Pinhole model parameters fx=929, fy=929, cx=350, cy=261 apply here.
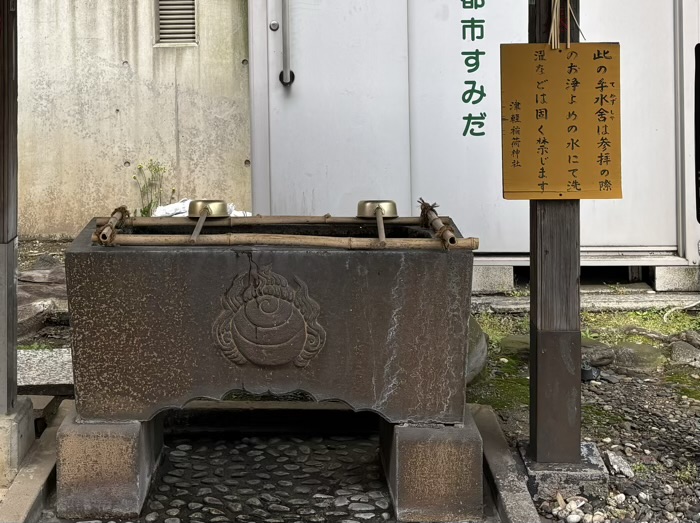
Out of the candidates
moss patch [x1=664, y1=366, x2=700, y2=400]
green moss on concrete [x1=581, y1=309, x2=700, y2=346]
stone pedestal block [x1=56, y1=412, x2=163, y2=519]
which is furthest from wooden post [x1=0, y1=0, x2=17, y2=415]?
green moss on concrete [x1=581, y1=309, x2=700, y2=346]

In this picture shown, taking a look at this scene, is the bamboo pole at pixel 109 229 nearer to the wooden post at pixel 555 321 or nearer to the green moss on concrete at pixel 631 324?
the wooden post at pixel 555 321

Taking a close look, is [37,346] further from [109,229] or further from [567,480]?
[567,480]

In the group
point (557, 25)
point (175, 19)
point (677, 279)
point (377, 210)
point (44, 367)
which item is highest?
point (175, 19)

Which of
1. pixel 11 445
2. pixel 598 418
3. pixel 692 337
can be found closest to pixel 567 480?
pixel 598 418

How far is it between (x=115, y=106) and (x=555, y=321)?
6.33 meters

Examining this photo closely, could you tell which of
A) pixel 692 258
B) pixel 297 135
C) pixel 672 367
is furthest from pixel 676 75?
pixel 297 135

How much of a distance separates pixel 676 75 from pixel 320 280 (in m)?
4.30

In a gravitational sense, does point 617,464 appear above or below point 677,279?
below

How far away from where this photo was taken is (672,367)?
600 cm

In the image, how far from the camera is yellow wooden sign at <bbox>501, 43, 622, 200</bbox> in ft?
13.3

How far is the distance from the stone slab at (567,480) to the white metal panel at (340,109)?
324cm

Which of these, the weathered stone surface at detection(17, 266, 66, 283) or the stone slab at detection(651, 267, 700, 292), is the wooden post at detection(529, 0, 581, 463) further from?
the weathered stone surface at detection(17, 266, 66, 283)

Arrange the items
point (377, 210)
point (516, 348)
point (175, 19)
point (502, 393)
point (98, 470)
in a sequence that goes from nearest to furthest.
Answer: point (98, 470) < point (377, 210) < point (502, 393) < point (516, 348) < point (175, 19)

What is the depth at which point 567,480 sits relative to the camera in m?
4.09
